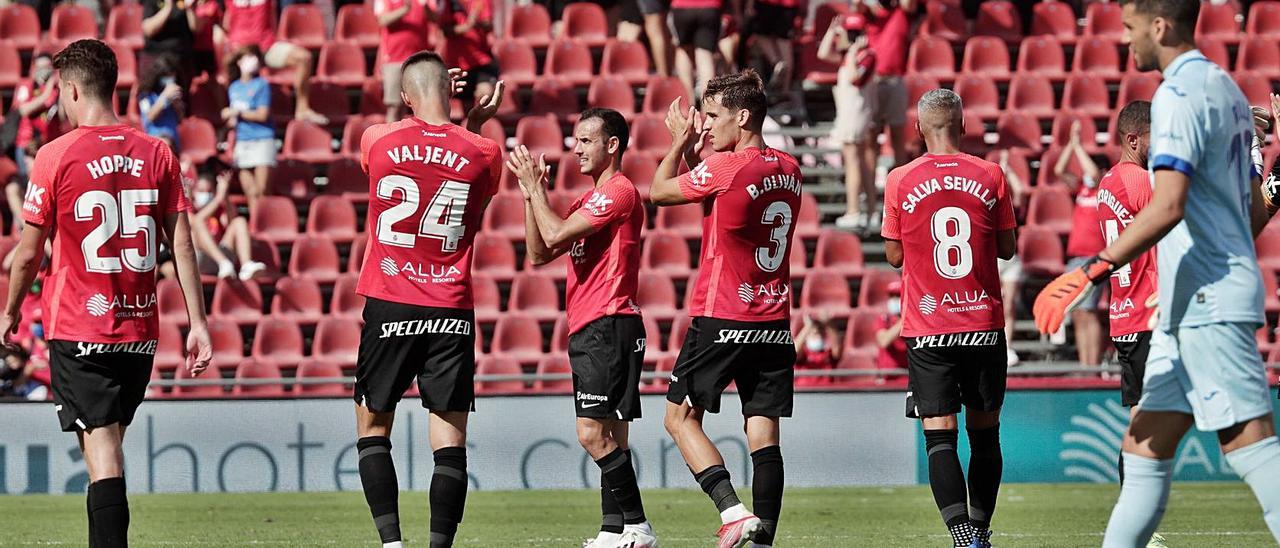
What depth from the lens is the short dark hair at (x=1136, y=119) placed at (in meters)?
8.05

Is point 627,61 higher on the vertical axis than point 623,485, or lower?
higher

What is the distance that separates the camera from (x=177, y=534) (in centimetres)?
989

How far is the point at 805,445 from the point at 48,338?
8.19m

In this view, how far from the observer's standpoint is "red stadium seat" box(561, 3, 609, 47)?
62.4 feet

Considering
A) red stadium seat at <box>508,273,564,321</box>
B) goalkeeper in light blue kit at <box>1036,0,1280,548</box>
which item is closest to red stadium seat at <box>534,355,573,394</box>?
red stadium seat at <box>508,273,564,321</box>

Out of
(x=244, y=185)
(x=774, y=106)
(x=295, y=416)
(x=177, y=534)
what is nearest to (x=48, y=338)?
(x=177, y=534)

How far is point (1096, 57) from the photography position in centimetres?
1886

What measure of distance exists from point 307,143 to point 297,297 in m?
2.33

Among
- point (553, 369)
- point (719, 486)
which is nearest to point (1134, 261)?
point (719, 486)

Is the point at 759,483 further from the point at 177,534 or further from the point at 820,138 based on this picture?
the point at 820,138

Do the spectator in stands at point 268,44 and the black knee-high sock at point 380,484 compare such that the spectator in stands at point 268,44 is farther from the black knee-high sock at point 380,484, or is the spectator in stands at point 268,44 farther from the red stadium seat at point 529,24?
the black knee-high sock at point 380,484

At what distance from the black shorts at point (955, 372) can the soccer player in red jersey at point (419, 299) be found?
2.07 meters

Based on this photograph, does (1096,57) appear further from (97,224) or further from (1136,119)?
(97,224)

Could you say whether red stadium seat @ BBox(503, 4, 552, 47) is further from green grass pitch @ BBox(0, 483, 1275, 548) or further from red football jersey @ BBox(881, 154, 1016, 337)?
red football jersey @ BBox(881, 154, 1016, 337)
